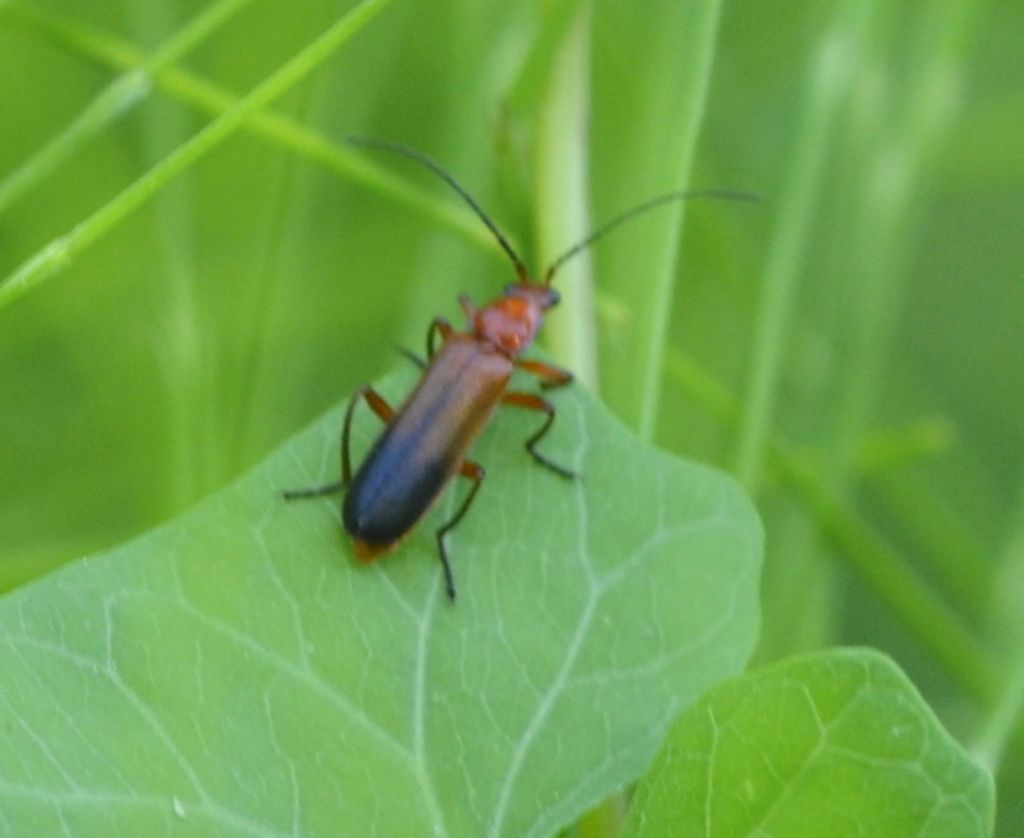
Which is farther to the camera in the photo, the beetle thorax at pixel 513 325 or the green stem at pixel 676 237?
the beetle thorax at pixel 513 325

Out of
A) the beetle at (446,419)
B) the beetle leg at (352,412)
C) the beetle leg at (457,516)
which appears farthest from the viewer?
the beetle leg at (352,412)

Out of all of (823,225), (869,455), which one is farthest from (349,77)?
(869,455)

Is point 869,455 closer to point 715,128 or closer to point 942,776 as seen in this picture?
point 715,128

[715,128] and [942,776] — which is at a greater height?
[715,128]

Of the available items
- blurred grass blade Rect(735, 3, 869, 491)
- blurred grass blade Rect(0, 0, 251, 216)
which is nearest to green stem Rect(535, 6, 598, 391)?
blurred grass blade Rect(735, 3, 869, 491)

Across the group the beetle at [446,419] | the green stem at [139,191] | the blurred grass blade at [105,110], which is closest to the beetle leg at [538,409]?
the beetle at [446,419]

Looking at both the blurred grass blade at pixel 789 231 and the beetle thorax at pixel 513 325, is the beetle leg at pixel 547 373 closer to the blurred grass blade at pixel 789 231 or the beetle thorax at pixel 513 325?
the beetle thorax at pixel 513 325

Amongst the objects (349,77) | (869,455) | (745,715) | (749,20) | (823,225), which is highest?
(749,20)
